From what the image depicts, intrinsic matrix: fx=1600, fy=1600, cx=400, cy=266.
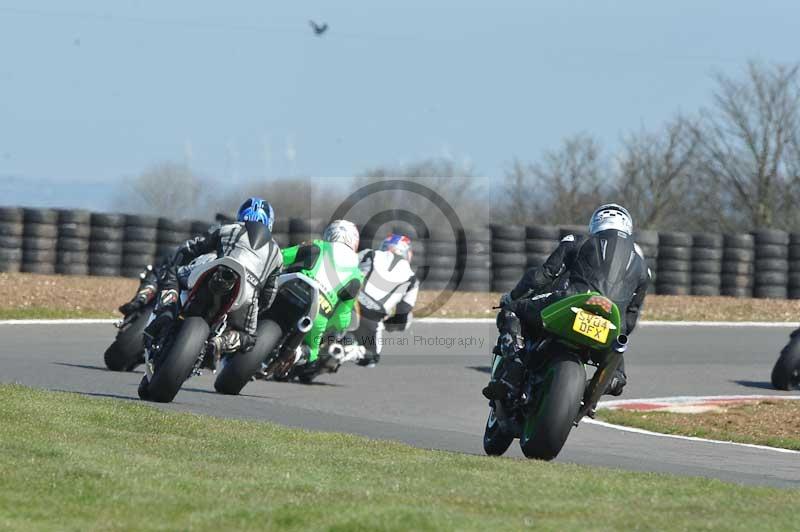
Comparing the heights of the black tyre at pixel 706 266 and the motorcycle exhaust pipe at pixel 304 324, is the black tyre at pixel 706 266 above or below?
below

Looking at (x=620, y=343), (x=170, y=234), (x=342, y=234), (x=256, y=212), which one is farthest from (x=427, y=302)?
(x=620, y=343)

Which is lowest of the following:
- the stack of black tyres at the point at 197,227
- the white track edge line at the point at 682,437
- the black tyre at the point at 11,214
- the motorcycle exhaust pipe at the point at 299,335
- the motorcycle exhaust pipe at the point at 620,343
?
the black tyre at the point at 11,214

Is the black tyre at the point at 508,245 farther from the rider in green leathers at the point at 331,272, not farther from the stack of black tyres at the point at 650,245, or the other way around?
the rider in green leathers at the point at 331,272

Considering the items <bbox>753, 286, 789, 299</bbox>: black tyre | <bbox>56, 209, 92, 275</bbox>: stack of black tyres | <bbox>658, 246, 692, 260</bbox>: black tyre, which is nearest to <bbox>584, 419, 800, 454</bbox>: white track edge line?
<bbox>658, 246, 692, 260</bbox>: black tyre

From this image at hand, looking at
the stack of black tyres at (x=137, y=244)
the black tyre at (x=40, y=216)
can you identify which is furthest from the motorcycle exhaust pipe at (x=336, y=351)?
the black tyre at (x=40, y=216)

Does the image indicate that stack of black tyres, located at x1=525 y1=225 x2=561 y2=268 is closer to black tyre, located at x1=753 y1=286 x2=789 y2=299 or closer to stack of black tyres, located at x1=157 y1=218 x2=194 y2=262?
black tyre, located at x1=753 y1=286 x2=789 y2=299

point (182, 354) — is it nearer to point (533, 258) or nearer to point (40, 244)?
point (533, 258)

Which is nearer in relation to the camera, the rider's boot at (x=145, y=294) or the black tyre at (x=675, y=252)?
the rider's boot at (x=145, y=294)

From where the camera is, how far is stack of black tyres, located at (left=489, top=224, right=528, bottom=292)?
26750mm

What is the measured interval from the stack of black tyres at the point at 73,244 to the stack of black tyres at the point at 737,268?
1080 centimetres

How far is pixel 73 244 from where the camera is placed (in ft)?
88.9

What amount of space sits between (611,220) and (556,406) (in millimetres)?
Answer: 1348

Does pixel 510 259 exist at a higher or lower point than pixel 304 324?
lower

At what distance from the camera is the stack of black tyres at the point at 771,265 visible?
2695 cm
